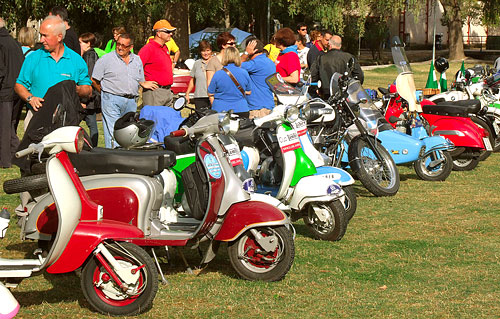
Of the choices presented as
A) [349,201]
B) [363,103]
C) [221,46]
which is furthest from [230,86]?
[349,201]

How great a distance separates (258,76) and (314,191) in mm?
4015

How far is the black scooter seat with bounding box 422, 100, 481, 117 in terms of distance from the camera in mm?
11891

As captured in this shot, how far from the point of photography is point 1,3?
22.3 metres

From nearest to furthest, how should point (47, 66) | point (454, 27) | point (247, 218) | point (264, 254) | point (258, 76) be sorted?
1. point (247, 218)
2. point (264, 254)
3. point (47, 66)
4. point (258, 76)
5. point (454, 27)

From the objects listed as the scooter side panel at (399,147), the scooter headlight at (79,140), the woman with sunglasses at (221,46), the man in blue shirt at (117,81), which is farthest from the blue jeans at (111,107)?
the scooter headlight at (79,140)

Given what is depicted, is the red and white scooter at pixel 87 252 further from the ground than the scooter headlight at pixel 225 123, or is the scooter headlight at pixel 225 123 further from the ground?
the scooter headlight at pixel 225 123

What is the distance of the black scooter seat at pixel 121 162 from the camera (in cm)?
602

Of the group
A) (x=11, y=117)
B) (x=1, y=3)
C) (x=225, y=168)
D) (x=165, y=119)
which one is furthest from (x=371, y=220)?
(x=1, y=3)

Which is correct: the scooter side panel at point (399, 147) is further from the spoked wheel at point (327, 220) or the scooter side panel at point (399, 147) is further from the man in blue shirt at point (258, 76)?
the spoked wheel at point (327, 220)

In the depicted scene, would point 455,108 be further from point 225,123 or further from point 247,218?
point 247,218

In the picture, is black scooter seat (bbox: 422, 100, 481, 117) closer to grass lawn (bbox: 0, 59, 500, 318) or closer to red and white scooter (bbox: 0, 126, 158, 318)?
grass lawn (bbox: 0, 59, 500, 318)

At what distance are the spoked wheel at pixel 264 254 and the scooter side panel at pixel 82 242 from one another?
1.09 m

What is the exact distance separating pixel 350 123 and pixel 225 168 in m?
3.72

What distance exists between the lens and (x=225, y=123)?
642 cm
